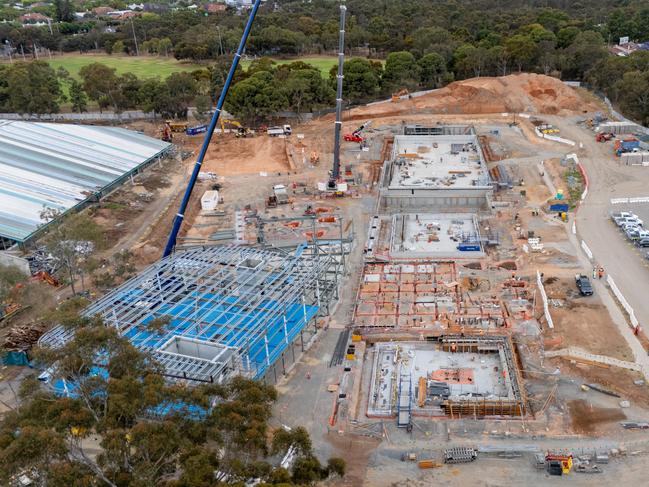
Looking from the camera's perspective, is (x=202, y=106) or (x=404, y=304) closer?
(x=404, y=304)

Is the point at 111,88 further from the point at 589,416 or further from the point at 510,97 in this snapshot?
the point at 589,416

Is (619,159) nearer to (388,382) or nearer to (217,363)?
(388,382)

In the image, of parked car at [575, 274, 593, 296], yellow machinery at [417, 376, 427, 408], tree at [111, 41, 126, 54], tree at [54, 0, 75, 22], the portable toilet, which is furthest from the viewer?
tree at [54, 0, 75, 22]

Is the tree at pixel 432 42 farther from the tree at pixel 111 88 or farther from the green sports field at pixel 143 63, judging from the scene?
the tree at pixel 111 88

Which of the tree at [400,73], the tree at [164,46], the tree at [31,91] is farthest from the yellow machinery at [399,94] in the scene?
the tree at [164,46]

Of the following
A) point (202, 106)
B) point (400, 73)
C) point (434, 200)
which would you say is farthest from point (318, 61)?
point (434, 200)

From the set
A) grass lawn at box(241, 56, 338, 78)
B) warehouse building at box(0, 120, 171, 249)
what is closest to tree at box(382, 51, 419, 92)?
grass lawn at box(241, 56, 338, 78)

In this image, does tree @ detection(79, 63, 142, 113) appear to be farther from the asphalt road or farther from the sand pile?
the asphalt road
